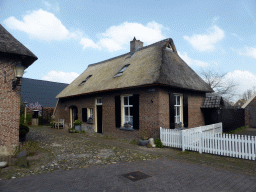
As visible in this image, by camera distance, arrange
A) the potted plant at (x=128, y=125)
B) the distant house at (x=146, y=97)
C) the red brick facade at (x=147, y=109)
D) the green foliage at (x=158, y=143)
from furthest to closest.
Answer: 1. the potted plant at (x=128, y=125)
2. the distant house at (x=146, y=97)
3. the red brick facade at (x=147, y=109)
4. the green foliage at (x=158, y=143)

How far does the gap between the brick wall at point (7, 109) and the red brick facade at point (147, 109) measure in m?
5.61

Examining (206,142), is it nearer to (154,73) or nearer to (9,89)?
(154,73)

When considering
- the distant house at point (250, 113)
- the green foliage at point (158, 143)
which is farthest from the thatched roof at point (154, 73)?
the distant house at point (250, 113)

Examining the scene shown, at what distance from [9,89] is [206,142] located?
845 cm

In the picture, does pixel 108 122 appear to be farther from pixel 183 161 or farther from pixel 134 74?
pixel 183 161

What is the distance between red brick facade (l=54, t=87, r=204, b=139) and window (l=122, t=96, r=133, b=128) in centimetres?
47

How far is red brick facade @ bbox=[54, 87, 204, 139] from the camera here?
9315mm

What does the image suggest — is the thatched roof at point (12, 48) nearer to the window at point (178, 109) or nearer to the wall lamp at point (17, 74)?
the wall lamp at point (17, 74)

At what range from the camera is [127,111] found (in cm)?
1092

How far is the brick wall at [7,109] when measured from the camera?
267 inches

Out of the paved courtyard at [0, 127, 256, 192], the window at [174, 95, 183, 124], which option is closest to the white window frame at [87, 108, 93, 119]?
the window at [174, 95, 183, 124]

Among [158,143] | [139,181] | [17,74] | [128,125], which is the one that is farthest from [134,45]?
[139,181]

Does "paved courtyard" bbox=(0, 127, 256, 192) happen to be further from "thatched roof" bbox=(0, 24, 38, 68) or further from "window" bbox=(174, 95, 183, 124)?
"thatched roof" bbox=(0, 24, 38, 68)

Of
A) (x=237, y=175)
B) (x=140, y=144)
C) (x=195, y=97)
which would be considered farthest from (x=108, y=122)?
(x=237, y=175)
